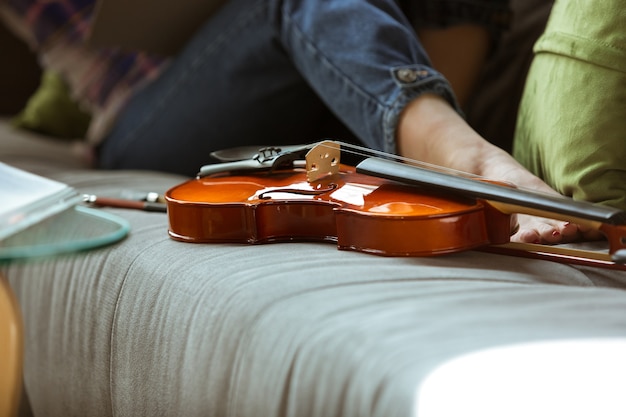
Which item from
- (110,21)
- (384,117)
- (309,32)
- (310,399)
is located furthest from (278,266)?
(110,21)

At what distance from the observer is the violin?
665 millimetres

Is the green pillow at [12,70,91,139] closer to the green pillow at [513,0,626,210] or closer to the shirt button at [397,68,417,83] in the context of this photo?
the shirt button at [397,68,417,83]

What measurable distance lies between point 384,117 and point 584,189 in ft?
0.79

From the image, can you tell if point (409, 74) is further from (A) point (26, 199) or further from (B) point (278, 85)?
(A) point (26, 199)

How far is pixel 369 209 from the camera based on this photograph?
0.70 meters

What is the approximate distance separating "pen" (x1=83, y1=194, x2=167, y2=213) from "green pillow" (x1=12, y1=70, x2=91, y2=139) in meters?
0.98

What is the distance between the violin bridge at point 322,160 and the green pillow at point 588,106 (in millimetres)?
221

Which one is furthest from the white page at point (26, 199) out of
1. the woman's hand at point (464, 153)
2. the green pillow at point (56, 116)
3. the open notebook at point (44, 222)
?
the green pillow at point (56, 116)

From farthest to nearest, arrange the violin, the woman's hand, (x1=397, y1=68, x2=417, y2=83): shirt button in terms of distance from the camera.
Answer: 1. (x1=397, y1=68, x2=417, y2=83): shirt button
2. the woman's hand
3. the violin

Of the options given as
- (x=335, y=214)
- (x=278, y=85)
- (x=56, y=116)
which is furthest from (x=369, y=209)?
(x=56, y=116)

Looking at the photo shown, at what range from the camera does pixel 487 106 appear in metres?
1.17

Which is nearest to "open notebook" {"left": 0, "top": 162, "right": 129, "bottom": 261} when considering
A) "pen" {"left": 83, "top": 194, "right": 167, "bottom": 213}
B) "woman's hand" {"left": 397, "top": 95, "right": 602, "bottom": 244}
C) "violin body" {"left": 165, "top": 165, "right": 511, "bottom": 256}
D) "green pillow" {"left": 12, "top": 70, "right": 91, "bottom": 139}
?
"violin body" {"left": 165, "top": 165, "right": 511, "bottom": 256}

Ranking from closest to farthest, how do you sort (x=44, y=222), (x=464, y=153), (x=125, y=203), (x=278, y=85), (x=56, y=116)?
(x=44, y=222), (x=464, y=153), (x=125, y=203), (x=278, y=85), (x=56, y=116)

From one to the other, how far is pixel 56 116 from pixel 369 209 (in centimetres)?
140
